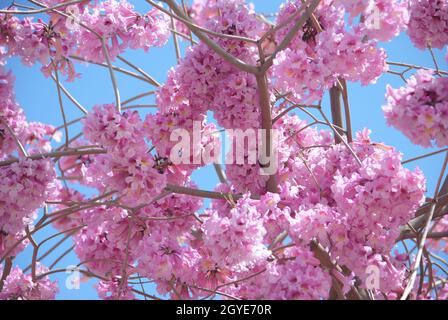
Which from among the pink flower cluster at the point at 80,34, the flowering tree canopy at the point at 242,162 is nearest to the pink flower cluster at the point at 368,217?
the flowering tree canopy at the point at 242,162

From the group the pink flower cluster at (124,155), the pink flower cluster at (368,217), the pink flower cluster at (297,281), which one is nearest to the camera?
the pink flower cluster at (297,281)

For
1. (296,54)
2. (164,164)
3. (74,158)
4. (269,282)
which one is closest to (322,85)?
Answer: (296,54)

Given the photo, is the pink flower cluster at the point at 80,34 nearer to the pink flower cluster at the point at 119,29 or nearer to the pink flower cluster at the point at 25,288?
the pink flower cluster at the point at 119,29

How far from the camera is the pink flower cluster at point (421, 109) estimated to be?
3.01m

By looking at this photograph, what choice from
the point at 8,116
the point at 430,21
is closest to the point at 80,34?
the point at 8,116

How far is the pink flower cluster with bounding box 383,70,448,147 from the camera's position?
9.88ft

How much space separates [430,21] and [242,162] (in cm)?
147

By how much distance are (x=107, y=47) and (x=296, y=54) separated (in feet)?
4.58

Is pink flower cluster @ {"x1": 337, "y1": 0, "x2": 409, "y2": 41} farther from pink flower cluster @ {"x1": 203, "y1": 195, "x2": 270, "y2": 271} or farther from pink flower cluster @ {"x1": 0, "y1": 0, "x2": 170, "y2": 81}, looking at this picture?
pink flower cluster @ {"x1": 0, "y1": 0, "x2": 170, "y2": 81}

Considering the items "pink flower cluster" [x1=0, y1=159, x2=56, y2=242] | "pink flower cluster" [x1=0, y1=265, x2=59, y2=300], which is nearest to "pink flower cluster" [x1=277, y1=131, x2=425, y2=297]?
"pink flower cluster" [x1=0, y1=159, x2=56, y2=242]

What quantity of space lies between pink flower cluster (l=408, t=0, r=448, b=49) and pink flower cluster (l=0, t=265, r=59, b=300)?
307 centimetres

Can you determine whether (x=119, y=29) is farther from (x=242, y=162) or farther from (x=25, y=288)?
(x=25, y=288)

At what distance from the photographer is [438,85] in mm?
3080
